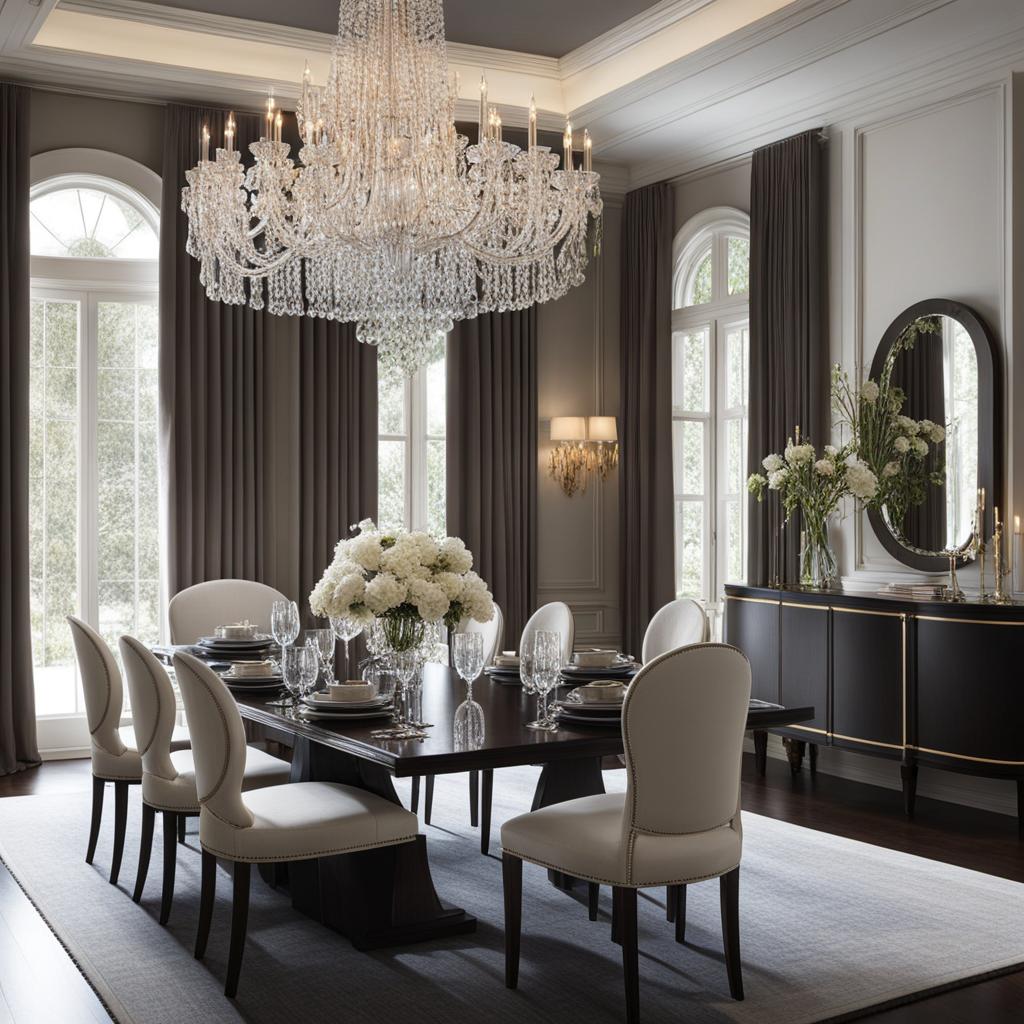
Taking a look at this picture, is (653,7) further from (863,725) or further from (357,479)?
(863,725)

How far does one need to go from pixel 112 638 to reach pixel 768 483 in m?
3.50

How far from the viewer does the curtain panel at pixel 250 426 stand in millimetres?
6520

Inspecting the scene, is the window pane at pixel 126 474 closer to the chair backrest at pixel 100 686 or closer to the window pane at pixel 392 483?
the window pane at pixel 392 483

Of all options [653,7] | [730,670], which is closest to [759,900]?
[730,670]

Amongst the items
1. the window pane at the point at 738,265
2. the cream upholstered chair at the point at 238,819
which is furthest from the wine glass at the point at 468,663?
the window pane at the point at 738,265

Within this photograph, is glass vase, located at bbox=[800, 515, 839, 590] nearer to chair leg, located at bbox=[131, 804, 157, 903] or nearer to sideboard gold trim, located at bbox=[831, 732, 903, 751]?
sideboard gold trim, located at bbox=[831, 732, 903, 751]

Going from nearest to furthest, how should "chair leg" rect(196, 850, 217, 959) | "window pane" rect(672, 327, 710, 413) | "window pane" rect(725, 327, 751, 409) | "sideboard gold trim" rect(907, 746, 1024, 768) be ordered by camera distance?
"chair leg" rect(196, 850, 217, 959) → "sideboard gold trim" rect(907, 746, 1024, 768) → "window pane" rect(725, 327, 751, 409) → "window pane" rect(672, 327, 710, 413)

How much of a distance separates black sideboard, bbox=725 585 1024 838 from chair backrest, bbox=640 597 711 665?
105 cm

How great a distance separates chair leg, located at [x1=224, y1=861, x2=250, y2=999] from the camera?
3295 mm

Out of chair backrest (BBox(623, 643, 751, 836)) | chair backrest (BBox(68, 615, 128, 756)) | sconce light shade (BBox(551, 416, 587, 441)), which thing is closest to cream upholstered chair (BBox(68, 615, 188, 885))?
chair backrest (BBox(68, 615, 128, 756))

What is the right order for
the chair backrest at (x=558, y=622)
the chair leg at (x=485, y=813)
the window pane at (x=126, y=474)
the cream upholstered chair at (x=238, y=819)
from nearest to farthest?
the cream upholstered chair at (x=238, y=819), the chair leg at (x=485, y=813), the chair backrest at (x=558, y=622), the window pane at (x=126, y=474)

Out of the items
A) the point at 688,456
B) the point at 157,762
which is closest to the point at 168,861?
the point at 157,762

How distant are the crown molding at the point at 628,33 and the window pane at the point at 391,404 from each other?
195cm

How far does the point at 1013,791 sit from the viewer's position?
5422 mm
